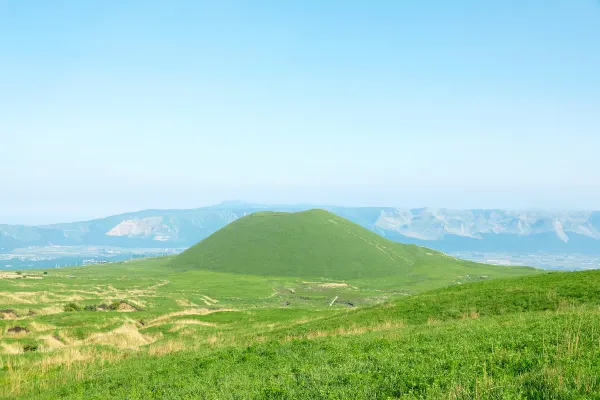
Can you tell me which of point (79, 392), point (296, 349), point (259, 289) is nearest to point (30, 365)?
point (79, 392)

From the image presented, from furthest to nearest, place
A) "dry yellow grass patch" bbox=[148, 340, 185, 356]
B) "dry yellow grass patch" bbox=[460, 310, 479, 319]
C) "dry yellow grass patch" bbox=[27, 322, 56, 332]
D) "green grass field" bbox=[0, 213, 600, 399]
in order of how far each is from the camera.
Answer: "dry yellow grass patch" bbox=[27, 322, 56, 332], "dry yellow grass patch" bbox=[460, 310, 479, 319], "dry yellow grass patch" bbox=[148, 340, 185, 356], "green grass field" bbox=[0, 213, 600, 399]

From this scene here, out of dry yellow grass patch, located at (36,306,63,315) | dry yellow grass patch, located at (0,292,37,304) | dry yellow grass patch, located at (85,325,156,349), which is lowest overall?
dry yellow grass patch, located at (0,292,37,304)

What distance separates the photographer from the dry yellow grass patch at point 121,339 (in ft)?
123

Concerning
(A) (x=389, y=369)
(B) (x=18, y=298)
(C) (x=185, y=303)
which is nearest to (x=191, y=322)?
(A) (x=389, y=369)

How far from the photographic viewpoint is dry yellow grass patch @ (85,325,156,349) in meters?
37.6

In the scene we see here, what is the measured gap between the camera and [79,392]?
815 inches

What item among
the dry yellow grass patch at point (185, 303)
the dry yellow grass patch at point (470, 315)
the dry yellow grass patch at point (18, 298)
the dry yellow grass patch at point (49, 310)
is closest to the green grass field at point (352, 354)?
the dry yellow grass patch at point (470, 315)

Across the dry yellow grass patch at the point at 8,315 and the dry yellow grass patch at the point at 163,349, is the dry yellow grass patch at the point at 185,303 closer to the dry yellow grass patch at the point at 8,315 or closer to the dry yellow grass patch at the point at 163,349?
the dry yellow grass patch at the point at 8,315

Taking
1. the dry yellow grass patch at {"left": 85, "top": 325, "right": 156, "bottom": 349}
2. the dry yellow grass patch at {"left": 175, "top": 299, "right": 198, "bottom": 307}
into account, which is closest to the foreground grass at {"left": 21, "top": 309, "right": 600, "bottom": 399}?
the dry yellow grass patch at {"left": 85, "top": 325, "right": 156, "bottom": 349}

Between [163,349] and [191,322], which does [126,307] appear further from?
[163,349]

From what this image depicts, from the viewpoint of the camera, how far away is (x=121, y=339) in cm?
3925

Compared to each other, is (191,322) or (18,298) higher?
(191,322)

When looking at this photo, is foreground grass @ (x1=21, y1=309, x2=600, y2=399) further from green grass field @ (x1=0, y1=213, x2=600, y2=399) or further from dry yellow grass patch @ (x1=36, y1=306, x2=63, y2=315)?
dry yellow grass patch @ (x1=36, y1=306, x2=63, y2=315)

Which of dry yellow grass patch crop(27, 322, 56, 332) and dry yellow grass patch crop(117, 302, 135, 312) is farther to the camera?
dry yellow grass patch crop(117, 302, 135, 312)
